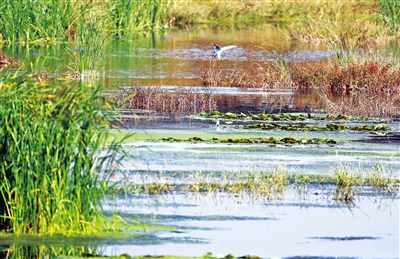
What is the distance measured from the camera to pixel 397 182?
37.7ft

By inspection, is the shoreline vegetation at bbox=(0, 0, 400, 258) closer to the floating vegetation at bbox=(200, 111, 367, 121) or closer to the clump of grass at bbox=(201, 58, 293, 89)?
the clump of grass at bbox=(201, 58, 293, 89)

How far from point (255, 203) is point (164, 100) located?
7684 millimetres

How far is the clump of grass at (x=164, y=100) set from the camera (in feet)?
58.5

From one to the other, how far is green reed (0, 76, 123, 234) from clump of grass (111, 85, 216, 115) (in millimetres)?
8399

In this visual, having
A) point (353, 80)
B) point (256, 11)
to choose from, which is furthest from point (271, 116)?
point (256, 11)

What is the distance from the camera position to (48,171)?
869 cm

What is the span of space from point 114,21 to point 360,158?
770 inches

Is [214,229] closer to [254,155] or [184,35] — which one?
[254,155]

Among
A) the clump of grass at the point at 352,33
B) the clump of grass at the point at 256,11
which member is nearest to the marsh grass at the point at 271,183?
the clump of grass at the point at 352,33

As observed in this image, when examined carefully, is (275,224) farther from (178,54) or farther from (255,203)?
(178,54)

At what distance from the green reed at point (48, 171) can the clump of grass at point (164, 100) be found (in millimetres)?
8399

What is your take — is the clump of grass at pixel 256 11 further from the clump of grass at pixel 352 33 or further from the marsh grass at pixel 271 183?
the marsh grass at pixel 271 183

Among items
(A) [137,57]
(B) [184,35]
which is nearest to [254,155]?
(A) [137,57]

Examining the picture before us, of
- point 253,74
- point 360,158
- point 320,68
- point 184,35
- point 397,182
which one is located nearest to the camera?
point 397,182
